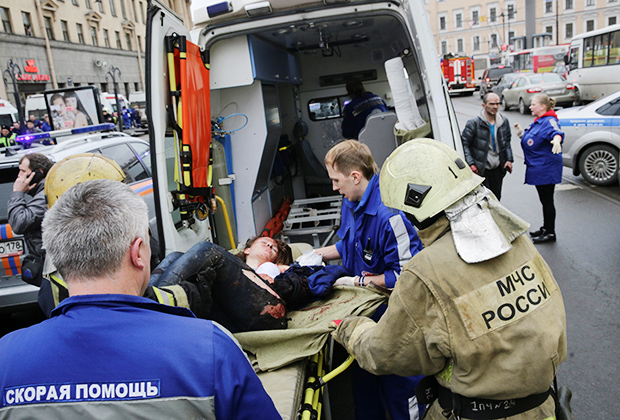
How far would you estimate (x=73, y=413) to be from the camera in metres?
1.28

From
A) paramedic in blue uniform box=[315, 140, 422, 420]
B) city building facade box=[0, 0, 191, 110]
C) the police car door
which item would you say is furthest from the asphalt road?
city building facade box=[0, 0, 191, 110]

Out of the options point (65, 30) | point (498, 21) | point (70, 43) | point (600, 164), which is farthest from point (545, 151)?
point (498, 21)

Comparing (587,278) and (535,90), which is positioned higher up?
(535,90)

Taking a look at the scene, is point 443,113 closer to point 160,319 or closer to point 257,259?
point 257,259

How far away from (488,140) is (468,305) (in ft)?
17.5

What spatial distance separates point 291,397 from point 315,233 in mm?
3644

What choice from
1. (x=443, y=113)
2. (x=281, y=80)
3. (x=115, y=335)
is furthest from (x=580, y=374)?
(x=281, y=80)

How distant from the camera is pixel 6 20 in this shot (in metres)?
31.3

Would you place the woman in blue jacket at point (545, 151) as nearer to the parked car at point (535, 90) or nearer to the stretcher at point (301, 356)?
the stretcher at point (301, 356)

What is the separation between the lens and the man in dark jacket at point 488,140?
648cm

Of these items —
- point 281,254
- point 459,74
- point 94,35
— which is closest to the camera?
point 281,254

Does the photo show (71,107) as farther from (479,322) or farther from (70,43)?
(70,43)

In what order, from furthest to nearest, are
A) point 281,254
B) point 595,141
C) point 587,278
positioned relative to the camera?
point 595,141 < point 587,278 < point 281,254

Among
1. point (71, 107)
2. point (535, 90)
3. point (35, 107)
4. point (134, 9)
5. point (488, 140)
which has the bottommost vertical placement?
point (488, 140)
